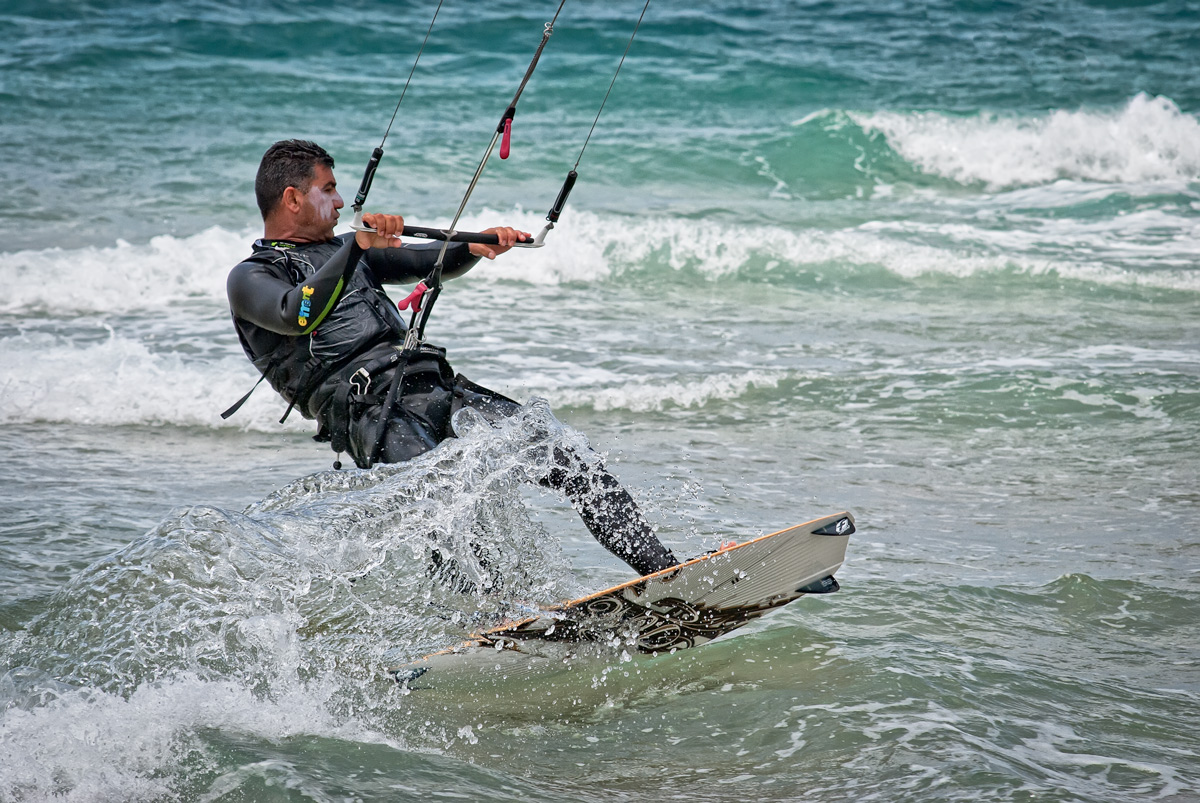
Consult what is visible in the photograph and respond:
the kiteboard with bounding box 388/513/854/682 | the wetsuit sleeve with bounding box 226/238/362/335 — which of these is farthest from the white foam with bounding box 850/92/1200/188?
the wetsuit sleeve with bounding box 226/238/362/335

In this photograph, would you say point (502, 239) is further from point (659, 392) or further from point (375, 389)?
point (659, 392)

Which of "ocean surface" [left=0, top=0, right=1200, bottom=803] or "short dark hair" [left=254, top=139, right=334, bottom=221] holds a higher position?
"short dark hair" [left=254, top=139, right=334, bottom=221]

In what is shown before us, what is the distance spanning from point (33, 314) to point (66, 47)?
1118 centimetres

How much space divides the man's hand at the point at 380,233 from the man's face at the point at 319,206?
547 millimetres

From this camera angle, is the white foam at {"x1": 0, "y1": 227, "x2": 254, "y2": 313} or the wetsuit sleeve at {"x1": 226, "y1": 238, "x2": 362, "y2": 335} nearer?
the wetsuit sleeve at {"x1": 226, "y1": 238, "x2": 362, "y2": 335}

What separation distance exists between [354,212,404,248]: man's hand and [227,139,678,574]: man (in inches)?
15.4

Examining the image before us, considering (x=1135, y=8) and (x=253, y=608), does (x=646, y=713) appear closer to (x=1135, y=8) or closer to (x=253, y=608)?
(x=253, y=608)

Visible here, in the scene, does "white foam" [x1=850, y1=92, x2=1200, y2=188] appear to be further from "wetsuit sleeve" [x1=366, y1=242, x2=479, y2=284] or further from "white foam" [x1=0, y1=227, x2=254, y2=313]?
"wetsuit sleeve" [x1=366, y1=242, x2=479, y2=284]

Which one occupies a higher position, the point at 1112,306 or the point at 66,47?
the point at 66,47

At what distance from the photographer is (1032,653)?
450cm

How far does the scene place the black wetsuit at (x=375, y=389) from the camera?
4.16m

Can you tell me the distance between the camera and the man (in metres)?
4.15

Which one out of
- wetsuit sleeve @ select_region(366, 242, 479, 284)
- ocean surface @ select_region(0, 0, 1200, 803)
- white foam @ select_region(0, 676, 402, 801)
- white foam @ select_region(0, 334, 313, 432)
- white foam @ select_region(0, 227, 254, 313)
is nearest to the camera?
white foam @ select_region(0, 676, 402, 801)

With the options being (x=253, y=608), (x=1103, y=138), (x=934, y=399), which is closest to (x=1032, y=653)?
(x=253, y=608)
